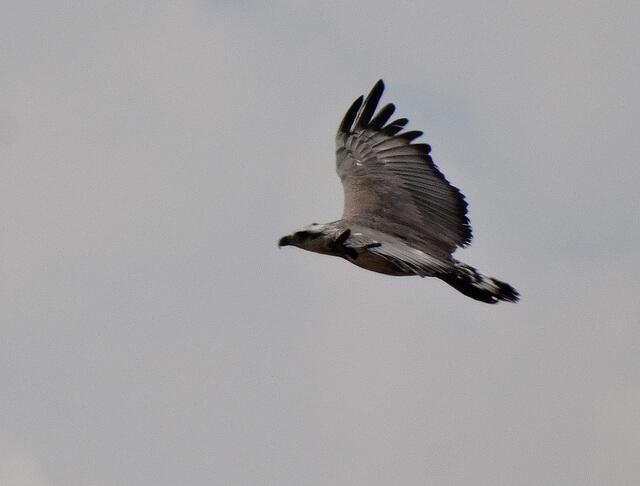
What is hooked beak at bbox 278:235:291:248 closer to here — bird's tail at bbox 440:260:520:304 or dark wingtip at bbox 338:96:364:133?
bird's tail at bbox 440:260:520:304

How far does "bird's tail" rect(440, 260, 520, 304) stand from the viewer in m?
21.6

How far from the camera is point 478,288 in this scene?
853 inches

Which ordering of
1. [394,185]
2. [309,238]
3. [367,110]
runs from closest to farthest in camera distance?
[309,238] < [394,185] < [367,110]

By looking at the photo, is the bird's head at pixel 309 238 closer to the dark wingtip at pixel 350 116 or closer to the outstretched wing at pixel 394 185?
the outstretched wing at pixel 394 185

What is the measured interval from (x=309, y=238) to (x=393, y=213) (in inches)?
68.6

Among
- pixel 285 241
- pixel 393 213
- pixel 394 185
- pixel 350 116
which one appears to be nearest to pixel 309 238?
pixel 285 241

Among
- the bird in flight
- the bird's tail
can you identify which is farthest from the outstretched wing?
the bird's tail

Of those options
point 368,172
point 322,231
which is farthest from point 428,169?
point 322,231

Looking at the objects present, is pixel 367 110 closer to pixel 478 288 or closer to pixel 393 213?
pixel 393 213

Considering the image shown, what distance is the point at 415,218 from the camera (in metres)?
23.4

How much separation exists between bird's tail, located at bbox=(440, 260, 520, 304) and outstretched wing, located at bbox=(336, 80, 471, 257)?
0.70 meters

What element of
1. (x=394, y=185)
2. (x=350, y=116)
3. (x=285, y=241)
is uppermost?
(x=350, y=116)

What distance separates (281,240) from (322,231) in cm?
79

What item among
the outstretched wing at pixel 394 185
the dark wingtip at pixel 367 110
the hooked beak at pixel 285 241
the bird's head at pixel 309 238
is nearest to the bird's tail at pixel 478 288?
the outstretched wing at pixel 394 185
